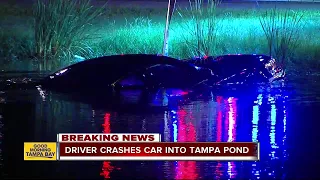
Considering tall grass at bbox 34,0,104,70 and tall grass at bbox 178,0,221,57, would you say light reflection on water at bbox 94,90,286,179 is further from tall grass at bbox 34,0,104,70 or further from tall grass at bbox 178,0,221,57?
tall grass at bbox 34,0,104,70

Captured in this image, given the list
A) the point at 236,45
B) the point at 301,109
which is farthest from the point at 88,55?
the point at 301,109

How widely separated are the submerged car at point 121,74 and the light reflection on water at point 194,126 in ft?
1.00

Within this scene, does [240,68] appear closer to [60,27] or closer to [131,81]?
[131,81]

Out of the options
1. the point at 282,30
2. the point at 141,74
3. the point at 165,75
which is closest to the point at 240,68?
the point at 282,30

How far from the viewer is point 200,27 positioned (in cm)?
597

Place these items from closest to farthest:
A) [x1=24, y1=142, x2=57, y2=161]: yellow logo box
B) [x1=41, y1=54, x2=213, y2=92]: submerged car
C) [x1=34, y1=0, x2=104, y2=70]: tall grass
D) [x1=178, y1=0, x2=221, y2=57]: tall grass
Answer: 1. [x1=24, y1=142, x2=57, y2=161]: yellow logo box
2. [x1=41, y1=54, x2=213, y2=92]: submerged car
3. [x1=34, y1=0, x2=104, y2=70]: tall grass
4. [x1=178, y1=0, x2=221, y2=57]: tall grass

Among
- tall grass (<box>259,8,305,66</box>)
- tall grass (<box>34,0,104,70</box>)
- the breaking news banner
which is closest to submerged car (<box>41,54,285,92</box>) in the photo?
tall grass (<box>34,0,104,70</box>)

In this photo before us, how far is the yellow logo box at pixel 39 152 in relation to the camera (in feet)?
12.2

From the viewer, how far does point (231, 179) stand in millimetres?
3396

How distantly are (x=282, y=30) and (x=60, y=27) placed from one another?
2109 mm

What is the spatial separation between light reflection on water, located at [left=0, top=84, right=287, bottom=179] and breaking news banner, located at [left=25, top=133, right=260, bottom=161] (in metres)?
0.06

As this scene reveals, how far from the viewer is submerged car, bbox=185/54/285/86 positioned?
5.99 meters

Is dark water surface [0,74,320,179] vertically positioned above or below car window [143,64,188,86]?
below

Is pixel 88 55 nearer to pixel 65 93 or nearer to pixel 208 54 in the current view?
pixel 65 93
